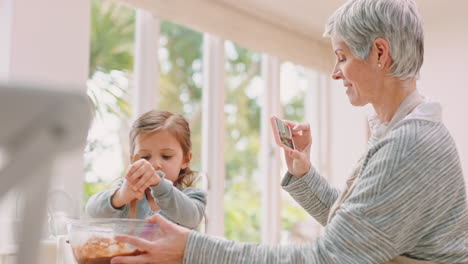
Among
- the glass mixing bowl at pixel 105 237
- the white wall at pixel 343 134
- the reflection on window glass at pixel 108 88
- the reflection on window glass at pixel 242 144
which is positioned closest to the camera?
the glass mixing bowl at pixel 105 237

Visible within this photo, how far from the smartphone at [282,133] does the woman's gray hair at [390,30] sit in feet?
1.27

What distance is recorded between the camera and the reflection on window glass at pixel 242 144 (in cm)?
401

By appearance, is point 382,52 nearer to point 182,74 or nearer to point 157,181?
point 157,181

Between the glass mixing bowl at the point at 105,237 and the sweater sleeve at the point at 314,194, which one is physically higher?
the sweater sleeve at the point at 314,194

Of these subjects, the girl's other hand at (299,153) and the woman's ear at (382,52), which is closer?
the woman's ear at (382,52)

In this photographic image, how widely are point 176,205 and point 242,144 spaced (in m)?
2.74

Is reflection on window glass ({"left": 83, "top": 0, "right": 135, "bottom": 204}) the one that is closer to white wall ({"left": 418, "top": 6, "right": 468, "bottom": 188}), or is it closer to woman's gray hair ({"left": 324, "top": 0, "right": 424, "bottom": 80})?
woman's gray hair ({"left": 324, "top": 0, "right": 424, "bottom": 80})

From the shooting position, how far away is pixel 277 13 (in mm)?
4039

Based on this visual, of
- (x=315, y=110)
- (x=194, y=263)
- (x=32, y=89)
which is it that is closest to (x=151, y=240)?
(x=194, y=263)

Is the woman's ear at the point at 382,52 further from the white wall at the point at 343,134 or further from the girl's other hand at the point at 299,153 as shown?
the white wall at the point at 343,134

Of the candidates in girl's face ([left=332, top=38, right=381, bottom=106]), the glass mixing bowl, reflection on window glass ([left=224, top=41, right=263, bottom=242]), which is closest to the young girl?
the glass mixing bowl

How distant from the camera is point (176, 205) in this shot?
1.48 meters

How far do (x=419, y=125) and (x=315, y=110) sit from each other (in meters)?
3.58

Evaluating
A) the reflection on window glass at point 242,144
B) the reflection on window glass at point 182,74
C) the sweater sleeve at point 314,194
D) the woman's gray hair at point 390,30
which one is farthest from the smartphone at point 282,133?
the reflection on window glass at point 242,144
